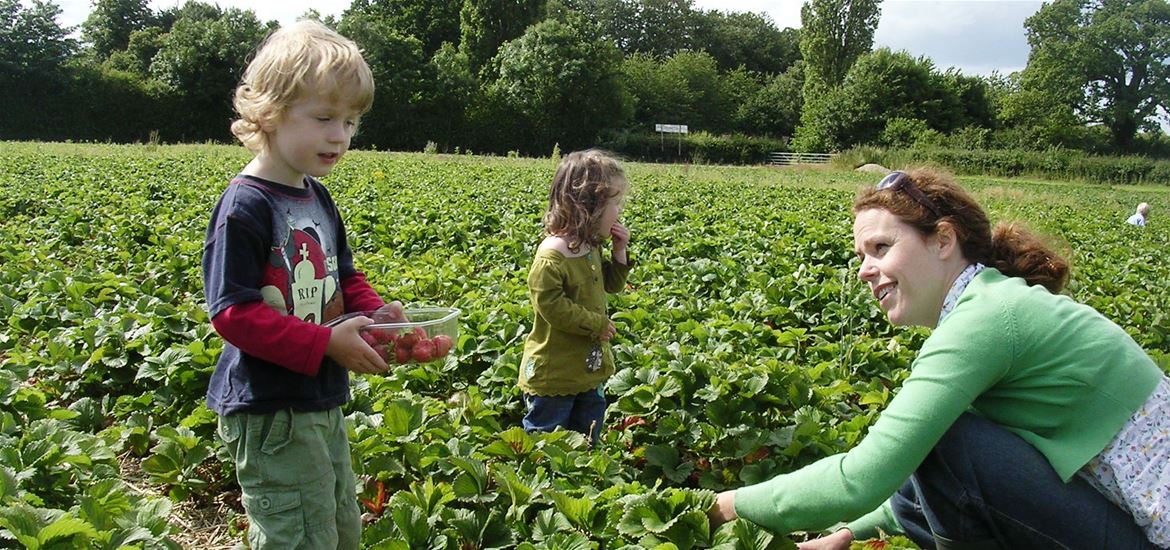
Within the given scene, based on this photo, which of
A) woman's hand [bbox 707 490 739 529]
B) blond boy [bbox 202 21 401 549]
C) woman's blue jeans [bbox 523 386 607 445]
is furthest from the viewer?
woman's blue jeans [bbox 523 386 607 445]

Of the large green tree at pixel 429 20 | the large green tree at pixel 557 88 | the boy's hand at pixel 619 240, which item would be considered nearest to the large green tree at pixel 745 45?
the large green tree at pixel 429 20

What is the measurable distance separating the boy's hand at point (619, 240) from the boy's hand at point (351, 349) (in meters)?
1.66

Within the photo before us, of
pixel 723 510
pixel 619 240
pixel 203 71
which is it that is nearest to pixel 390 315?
pixel 723 510

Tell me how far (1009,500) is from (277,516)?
1.72 metres

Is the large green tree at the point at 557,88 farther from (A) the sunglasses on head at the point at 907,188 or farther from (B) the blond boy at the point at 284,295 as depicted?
(B) the blond boy at the point at 284,295

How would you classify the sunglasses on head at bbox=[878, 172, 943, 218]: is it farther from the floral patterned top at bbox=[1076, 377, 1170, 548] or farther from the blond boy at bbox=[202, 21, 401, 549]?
the blond boy at bbox=[202, 21, 401, 549]

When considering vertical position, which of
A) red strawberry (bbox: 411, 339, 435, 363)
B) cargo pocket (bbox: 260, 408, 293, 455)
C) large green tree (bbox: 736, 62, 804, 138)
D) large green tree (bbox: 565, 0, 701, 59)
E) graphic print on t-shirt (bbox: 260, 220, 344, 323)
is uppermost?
large green tree (bbox: 565, 0, 701, 59)

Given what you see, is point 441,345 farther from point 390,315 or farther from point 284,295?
point 284,295

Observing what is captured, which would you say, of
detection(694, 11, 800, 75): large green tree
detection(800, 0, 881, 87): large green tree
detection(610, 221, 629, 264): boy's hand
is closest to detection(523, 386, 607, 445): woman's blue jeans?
detection(610, 221, 629, 264): boy's hand

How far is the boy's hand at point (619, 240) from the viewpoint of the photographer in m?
3.55

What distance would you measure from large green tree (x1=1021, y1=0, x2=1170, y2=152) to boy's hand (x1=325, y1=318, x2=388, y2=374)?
6304 cm

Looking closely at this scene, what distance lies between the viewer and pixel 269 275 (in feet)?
6.57

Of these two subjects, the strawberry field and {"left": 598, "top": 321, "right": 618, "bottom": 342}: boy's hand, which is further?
{"left": 598, "top": 321, "right": 618, "bottom": 342}: boy's hand

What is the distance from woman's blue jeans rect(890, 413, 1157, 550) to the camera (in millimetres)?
1993
